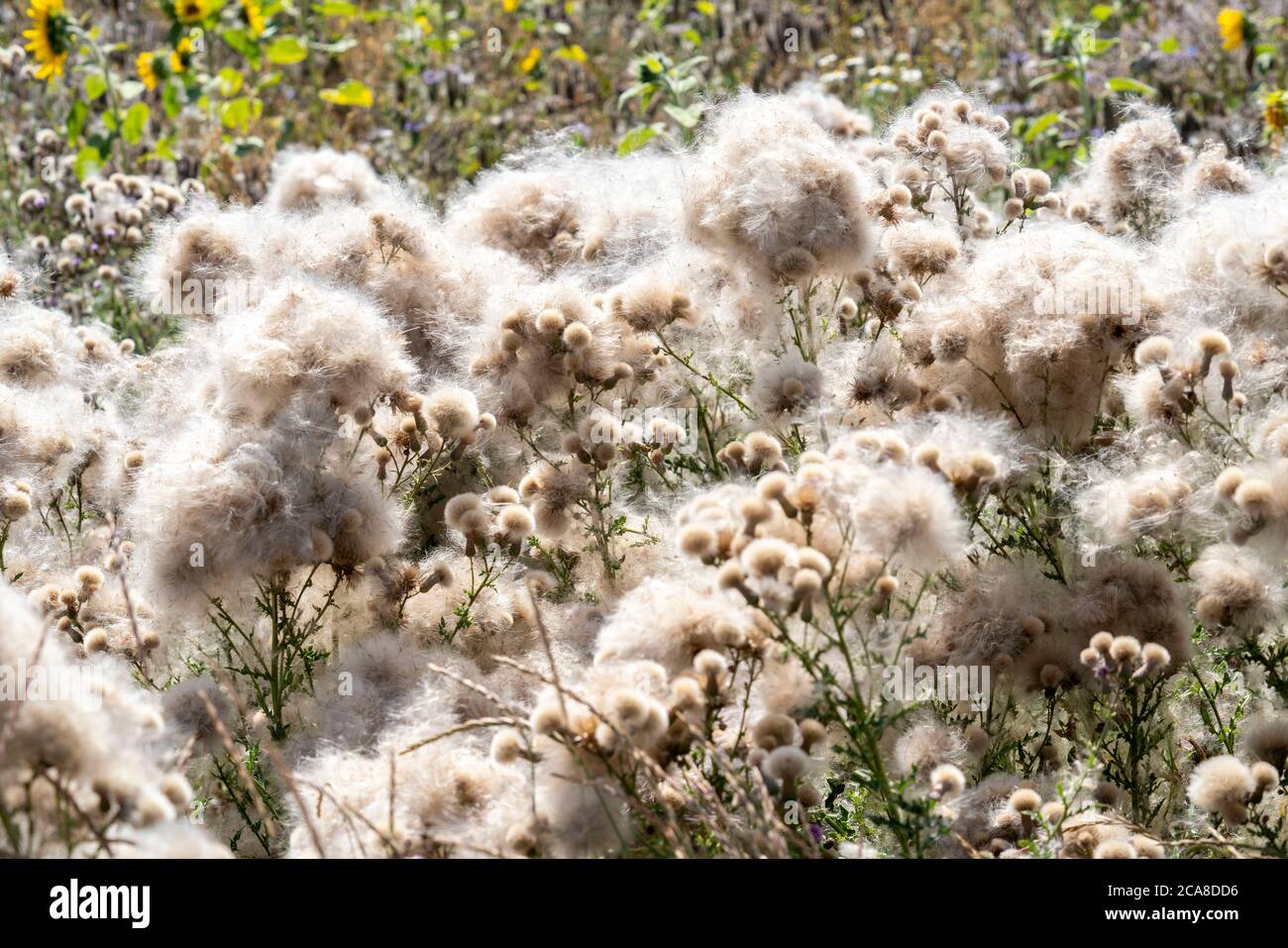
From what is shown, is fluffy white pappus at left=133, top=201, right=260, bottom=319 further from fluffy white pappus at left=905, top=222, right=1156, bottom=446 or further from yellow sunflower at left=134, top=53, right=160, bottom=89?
yellow sunflower at left=134, top=53, right=160, bottom=89

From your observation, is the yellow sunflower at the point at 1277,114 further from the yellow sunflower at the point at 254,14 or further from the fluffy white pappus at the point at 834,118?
the yellow sunflower at the point at 254,14

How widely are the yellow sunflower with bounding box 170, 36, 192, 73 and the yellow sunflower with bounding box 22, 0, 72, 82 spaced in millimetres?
479

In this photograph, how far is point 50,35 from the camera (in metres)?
6.36

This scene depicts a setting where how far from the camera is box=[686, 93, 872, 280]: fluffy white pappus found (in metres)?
3.55

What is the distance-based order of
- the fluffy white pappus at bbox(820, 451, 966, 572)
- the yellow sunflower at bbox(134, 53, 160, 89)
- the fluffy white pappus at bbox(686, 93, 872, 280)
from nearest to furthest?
the fluffy white pappus at bbox(820, 451, 966, 572)
the fluffy white pappus at bbox(686, 93, 872, 280)
the yellow sunflower at bbox(134, 53, 160, 89)

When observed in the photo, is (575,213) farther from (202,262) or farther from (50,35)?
(50,35)

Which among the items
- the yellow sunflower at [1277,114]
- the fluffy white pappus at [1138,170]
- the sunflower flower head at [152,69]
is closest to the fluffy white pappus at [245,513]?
the fluffy white pappus at [1138,170]

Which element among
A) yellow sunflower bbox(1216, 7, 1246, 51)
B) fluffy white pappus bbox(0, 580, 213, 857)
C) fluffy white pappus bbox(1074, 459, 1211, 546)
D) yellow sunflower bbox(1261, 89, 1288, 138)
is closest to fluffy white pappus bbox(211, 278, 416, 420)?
fluffy white pappus bbox(0, 580, 213, 857)

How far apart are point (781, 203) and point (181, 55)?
4.17 m

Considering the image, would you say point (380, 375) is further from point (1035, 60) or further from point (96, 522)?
point (1035, 60)

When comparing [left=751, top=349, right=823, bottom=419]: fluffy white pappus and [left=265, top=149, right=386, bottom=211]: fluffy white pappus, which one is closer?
[left=751, top=349, right=823, bottom=419]: fluffy white pappus

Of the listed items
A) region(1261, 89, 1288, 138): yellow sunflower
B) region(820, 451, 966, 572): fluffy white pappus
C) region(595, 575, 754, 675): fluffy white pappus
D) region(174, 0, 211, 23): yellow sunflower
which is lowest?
region(595, 575, 754, 675): fluffy white pappus

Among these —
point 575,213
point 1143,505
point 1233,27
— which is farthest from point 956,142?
point 1233,27

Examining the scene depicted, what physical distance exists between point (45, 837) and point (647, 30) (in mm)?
7901
